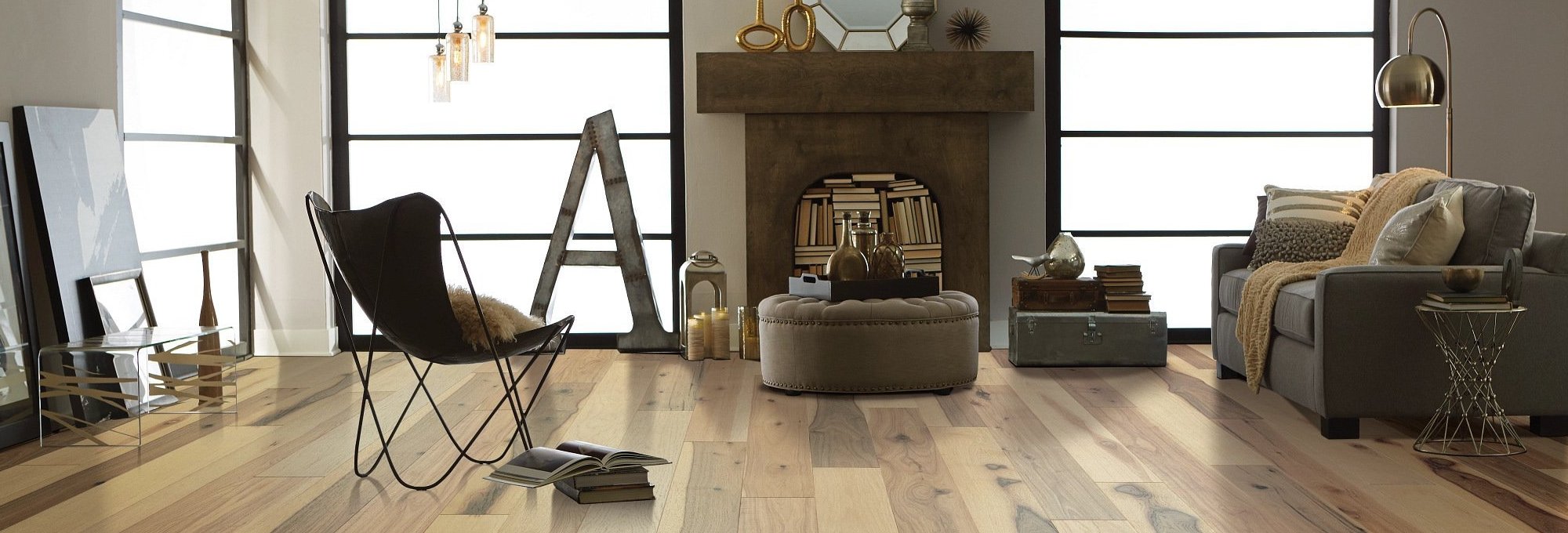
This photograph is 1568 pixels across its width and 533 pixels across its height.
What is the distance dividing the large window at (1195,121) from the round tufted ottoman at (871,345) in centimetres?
194

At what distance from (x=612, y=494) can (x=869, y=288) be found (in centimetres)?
200

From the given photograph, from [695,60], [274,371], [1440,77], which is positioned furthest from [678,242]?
[1440,77]

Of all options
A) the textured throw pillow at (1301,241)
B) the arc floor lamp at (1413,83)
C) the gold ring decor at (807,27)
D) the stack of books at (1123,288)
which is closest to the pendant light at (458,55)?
the gold ring decor at (807,27)

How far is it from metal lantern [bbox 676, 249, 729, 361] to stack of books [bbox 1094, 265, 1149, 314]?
6.31ft

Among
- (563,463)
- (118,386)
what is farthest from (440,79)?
(563,463)

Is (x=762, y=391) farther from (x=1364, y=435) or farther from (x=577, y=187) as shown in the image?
(x=1364, y=435)

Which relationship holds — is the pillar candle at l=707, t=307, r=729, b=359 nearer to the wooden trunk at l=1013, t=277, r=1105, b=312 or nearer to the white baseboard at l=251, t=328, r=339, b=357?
the wooden trunk at l=1013, t=277, r=1105, b=312

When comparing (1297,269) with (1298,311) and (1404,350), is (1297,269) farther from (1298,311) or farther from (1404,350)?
(1404,350)

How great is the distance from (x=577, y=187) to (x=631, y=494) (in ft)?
10.6

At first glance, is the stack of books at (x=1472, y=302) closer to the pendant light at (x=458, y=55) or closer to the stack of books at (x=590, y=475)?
the stack of books at (x=590, y=475)

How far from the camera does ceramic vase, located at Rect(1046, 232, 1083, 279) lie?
5.81m

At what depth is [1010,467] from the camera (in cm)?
368

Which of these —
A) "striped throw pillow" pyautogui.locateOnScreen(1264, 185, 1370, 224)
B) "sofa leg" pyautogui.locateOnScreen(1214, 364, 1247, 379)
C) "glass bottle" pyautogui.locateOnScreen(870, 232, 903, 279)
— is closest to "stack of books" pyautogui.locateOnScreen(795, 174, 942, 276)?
"glass bottle" pyautogui.locateOnScreen(870, 232, 903, 279)

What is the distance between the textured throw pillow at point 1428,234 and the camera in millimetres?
4227
